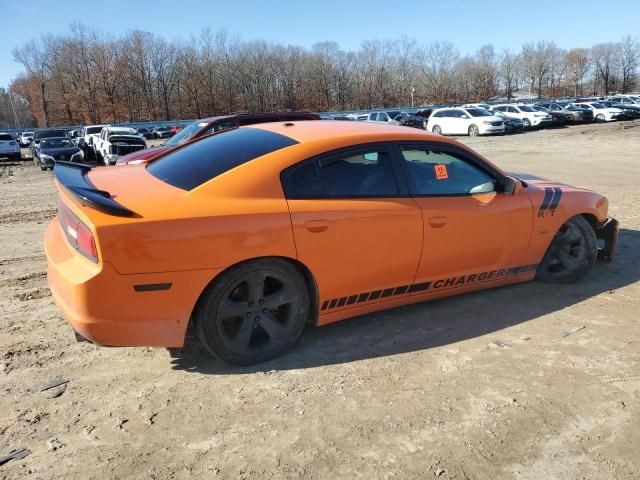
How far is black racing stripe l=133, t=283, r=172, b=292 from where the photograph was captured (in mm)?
3002

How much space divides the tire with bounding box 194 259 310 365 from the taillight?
0.69 m

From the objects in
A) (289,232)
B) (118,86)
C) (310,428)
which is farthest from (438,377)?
(118,86)

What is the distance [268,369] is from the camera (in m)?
3.43

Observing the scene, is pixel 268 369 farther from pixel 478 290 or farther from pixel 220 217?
pixel 478 290

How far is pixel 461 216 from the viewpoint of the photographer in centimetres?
405

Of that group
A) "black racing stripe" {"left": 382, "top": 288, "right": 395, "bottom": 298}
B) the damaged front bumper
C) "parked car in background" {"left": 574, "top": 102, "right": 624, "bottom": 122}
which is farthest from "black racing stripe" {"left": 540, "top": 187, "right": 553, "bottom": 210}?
"parked car in background" {"left": 574, "top": 102, "right": 624, "bottom": 122}

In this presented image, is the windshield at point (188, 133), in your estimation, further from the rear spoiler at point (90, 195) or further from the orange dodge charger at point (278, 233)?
the rear spoiler at point (90, 195)

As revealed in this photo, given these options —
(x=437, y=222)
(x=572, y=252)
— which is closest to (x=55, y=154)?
(x=437, y=222)

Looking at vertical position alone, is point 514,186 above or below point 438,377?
above

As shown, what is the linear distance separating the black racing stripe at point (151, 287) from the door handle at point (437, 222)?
1934 mm

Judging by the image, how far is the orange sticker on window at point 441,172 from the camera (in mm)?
4148

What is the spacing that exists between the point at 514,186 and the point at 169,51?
9640cm

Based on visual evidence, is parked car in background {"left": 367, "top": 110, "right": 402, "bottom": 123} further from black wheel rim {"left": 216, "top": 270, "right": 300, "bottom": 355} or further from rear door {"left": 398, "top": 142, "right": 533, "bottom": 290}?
black wheel rim {"left": 216, "top": 270, "right": 300, "bottom": 355}

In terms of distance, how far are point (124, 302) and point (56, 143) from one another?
69.6 ft
